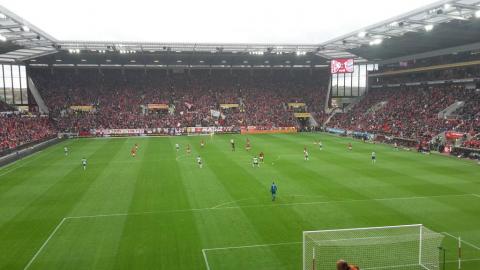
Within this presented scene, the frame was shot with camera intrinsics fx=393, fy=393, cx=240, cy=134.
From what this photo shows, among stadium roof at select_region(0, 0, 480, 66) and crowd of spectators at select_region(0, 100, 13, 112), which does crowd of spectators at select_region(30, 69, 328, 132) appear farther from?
crowd of spectators at select_region(0, 100, 13, 112)

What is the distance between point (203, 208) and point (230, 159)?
1670 cm

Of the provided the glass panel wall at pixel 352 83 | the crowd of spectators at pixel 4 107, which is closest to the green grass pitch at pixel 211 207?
the crowd of spectators at pixel 4 107

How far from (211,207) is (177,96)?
56.4 meters

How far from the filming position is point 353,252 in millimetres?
15305

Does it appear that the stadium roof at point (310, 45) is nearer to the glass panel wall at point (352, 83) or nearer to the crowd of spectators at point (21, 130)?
the glass panel wall at point (352, 83)

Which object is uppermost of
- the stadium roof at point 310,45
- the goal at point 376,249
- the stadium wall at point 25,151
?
the stadium roof at point 310,45

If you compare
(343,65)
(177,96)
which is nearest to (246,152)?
(343,65)

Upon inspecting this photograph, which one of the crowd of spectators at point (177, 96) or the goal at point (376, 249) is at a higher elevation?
the crowd of spectators at point (177, 96)

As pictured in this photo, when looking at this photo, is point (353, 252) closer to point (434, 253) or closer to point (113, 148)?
point (434, 253)

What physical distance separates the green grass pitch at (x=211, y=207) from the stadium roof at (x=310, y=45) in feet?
43.5

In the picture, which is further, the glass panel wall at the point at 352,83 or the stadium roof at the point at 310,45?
the glass panel wall at the point at 352,83

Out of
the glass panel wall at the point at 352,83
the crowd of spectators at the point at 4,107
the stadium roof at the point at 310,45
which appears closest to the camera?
the stadium roof at the point at 310,45

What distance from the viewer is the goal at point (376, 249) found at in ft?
47.3

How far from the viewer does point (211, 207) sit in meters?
21.3
